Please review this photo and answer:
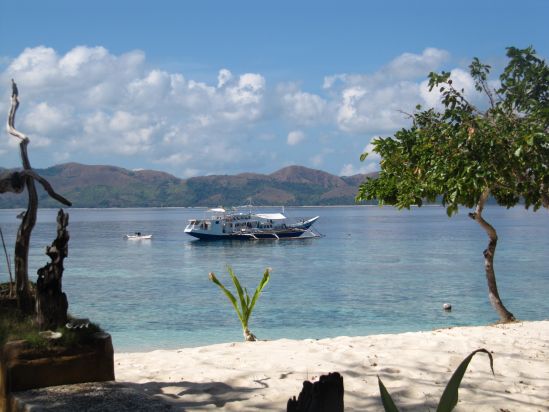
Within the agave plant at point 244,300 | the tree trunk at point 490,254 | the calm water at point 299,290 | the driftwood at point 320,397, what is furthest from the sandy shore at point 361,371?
the calm water at point 299,290

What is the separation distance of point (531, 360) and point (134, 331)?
14.2 m

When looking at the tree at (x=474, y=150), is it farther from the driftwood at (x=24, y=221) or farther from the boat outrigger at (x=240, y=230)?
the boat outrigger at (x=240, y=230)

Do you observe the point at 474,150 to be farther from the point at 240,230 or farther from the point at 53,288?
the point at 240,230

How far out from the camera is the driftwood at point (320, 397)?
78.4 inches

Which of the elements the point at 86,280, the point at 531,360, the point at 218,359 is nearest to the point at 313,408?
the point at 218,359

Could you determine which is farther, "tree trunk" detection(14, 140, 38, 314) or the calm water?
the calm water

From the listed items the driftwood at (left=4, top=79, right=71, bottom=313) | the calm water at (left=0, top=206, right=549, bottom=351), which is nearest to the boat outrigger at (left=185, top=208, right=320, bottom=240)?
the calm water at (left=0, top=206, right=549, bottom=351)

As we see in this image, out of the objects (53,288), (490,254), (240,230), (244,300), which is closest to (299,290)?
(244,300)

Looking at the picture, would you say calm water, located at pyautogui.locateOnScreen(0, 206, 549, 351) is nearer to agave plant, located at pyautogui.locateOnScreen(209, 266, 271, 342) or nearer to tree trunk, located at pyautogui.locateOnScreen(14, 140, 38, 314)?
agave plant, located at pyautogui.locateOnScreen(209, 266, 271, 342)

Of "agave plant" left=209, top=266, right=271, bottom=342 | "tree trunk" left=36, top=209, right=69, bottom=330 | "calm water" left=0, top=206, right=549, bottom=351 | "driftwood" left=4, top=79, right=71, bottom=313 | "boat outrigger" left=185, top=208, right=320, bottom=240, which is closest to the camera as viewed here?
"tree trunk" left=36, top=209, right=69, bottom=330

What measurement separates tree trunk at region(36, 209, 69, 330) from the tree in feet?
13.7

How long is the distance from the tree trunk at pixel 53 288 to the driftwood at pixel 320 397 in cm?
405

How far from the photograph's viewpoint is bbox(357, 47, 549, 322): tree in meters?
7.06

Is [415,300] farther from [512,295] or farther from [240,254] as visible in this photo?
[240,254]
